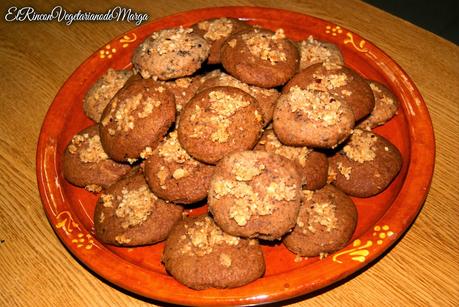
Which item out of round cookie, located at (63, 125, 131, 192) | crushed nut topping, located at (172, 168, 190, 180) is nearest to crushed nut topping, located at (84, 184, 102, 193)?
round cookie, located at (63, 125, 131, 192)

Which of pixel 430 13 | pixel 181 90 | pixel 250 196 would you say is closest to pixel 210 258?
pixel 250 196

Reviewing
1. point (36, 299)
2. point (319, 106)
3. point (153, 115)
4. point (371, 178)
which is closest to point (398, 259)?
point (371, 178)

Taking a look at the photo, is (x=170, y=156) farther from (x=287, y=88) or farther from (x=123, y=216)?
(x=287, y=88)

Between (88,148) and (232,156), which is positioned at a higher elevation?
(232,156)

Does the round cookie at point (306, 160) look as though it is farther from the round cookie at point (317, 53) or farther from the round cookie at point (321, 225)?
the round cookie at point (317, 53)

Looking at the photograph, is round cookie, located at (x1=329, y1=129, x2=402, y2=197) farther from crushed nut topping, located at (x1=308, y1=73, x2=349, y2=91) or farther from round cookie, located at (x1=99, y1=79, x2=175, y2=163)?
round cookie, located at (x1=99, y1=79, x2=175, y2=163)

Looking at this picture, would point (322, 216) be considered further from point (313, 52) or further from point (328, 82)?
point (313, 52)

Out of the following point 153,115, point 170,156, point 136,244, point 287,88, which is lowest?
point 136,244
